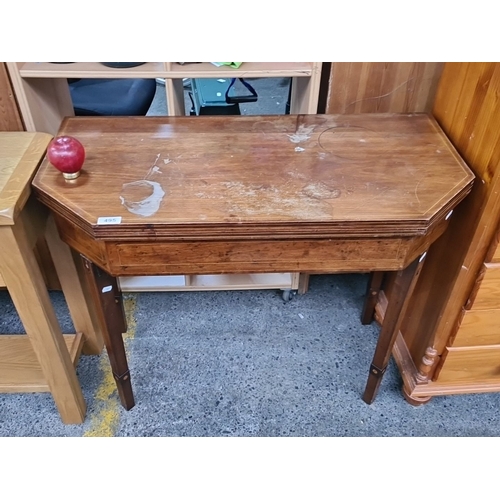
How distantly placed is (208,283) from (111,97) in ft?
2.36

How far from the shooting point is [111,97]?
1660mm

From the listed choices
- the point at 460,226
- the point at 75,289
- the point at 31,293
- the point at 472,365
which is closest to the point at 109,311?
the point at 31,293

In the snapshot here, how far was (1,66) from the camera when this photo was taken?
3.83 ft

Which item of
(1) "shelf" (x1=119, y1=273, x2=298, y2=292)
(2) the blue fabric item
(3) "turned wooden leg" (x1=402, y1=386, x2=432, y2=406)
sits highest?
(2) the blue fabric item

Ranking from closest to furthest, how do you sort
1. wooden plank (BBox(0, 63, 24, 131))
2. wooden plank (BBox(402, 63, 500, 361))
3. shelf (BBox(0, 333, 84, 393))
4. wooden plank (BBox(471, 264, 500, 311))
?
wooden plank (BBox(402, 63, 500, 361)), wooden plank (BBox(471, 264, 500, 311)), wooden plank (BBox(0, 63, 24, 131)), shelf (BBox(0, 333, 84, 393))

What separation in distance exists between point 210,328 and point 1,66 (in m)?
0.94

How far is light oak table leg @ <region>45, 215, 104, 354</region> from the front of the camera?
1.23m

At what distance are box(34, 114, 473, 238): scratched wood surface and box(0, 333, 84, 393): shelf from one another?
0.62 m

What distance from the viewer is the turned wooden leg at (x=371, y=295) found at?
148cm

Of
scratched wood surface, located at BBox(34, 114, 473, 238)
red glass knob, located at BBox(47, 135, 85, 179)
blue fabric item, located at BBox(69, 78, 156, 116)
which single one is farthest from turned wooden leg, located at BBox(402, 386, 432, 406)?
blue fabric item, located at BBox(69, 78, 156, 116)

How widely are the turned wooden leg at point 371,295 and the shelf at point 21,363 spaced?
89 cm

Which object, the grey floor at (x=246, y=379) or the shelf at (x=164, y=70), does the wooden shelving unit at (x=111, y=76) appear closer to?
the shelf at (x=164, y=70)

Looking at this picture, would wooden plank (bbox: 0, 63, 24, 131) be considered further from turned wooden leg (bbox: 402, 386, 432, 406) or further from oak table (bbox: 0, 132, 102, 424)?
turned wooden leg (bbox: 402, 386, 432, 406)

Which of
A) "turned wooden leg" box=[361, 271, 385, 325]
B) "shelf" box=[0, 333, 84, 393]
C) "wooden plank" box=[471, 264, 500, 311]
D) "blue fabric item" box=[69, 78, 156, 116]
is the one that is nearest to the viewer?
"wooden plank" box=[471, 264, 500, 311]
